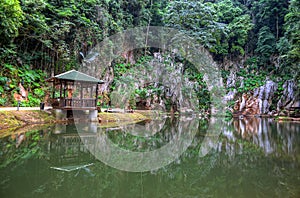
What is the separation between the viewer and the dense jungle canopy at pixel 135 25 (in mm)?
16297

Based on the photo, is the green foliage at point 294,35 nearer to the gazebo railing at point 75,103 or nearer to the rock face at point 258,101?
the rock face at point 258,101

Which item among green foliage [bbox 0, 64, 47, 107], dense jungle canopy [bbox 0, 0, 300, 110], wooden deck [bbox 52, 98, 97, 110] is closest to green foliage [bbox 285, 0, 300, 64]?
dense jungle canopy [bbox 0, 0, 300, 110]

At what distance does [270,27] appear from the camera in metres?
33.0

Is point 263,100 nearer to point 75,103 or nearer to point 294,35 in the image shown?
point 294,35

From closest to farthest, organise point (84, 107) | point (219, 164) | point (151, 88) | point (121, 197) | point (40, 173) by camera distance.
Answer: point (121, 197)
point (40, 173)
point (219, 164)
point (84, 107)
point (151, 88)

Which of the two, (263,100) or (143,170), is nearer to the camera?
(143,170)

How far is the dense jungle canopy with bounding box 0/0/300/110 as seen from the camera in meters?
16.3

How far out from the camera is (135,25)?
2886 centimetres

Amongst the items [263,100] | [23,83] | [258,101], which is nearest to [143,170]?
[23,83]

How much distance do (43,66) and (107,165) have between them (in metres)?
17.0

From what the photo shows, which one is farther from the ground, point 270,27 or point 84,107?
point 270,27

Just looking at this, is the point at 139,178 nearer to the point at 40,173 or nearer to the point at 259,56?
the point at 40,173

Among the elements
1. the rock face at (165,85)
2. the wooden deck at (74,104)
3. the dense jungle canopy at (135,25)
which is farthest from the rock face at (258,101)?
the wooden deck at (74,104)

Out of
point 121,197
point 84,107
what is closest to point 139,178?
point 121,197
